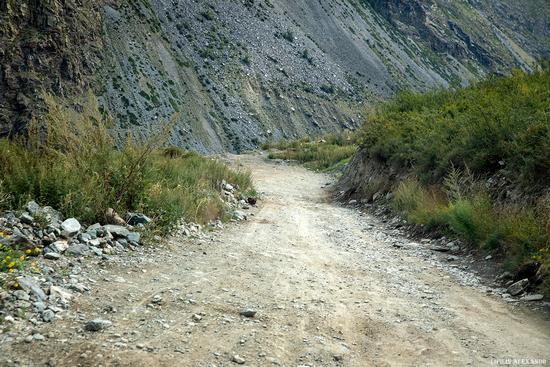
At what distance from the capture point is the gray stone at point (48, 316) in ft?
13.6

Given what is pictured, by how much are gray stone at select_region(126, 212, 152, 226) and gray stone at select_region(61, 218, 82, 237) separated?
1.08 metres

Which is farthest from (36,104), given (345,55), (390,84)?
(390,84)

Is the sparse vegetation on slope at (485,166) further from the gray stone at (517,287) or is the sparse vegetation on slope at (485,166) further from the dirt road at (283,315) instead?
the dirt road at (283,315)

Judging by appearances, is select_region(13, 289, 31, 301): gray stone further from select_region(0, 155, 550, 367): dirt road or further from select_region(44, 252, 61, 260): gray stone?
select_region(44, 252, 61, 260): gray stone

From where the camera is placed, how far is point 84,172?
7.35m

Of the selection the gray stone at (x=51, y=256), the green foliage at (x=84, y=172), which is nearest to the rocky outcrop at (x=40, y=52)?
the green foliage at (x=84, y=172)

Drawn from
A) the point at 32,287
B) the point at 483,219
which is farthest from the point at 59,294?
the point at 483,219

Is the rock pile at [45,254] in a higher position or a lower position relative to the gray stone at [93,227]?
higher

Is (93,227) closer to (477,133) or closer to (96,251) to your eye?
(96,251)

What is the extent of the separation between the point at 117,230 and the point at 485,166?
25.0 feet

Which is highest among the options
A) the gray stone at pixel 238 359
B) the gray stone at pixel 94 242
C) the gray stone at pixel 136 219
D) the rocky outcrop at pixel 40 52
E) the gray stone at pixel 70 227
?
the gray stone at pixel 238 359

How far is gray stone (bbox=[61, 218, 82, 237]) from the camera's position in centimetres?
605

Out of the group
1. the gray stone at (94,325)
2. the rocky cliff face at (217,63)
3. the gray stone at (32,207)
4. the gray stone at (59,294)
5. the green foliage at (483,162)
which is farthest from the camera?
the rocky cliff face at (217,63)

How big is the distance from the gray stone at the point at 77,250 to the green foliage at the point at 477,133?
7071mm
